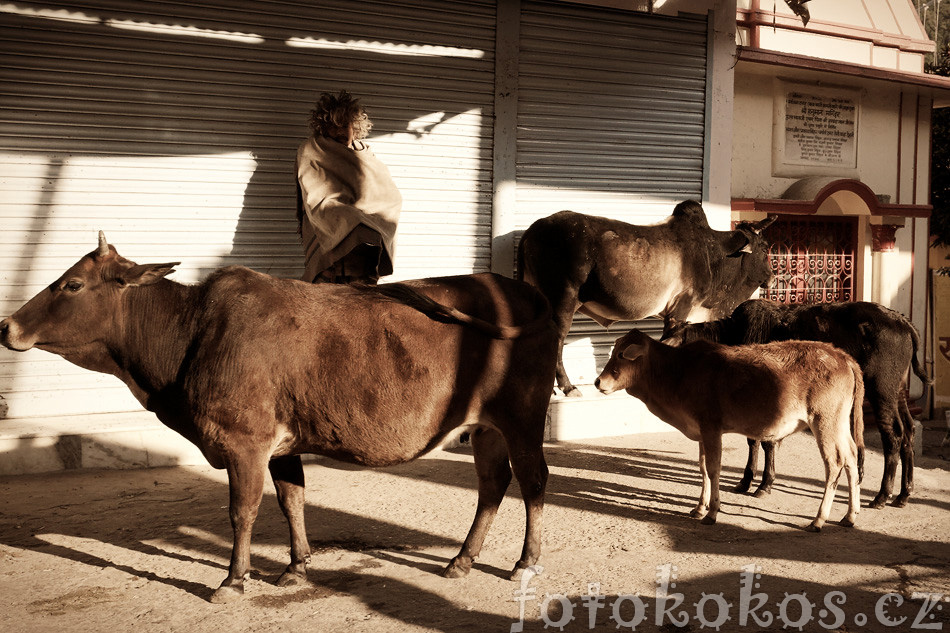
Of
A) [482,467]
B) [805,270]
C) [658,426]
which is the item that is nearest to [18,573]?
[482,467]

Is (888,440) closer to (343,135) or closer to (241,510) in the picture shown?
(343,135)

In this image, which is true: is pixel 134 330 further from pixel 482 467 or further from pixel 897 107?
pixel 897 107

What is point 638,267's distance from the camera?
8844 mm

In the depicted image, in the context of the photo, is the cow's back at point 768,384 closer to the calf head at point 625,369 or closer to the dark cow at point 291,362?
the calf head at point 625,369

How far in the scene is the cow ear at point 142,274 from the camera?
484 cm

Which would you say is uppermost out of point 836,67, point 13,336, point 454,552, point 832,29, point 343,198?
point 832,29

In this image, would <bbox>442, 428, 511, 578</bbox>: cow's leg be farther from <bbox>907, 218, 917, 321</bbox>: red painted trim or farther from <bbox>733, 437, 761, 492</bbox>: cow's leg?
<bbox>907, 218, 917, 321</bbox>: red painted trim

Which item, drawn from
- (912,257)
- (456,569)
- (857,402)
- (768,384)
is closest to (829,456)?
(857,402)

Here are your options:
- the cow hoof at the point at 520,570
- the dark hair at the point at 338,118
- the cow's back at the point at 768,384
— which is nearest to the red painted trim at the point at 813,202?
the cow's back at the point at 768,384

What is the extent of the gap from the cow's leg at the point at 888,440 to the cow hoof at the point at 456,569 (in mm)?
3530

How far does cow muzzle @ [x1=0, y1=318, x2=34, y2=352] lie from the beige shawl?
8.65ft

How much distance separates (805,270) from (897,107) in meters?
2.95

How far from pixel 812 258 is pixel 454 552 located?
803 centimetres

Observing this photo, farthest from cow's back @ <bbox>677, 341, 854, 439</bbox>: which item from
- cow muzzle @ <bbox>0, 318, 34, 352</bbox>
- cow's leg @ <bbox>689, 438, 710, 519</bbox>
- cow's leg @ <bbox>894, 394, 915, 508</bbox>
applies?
cow muzzle @ <bbox>0, 318, 34, 352</bbox>
